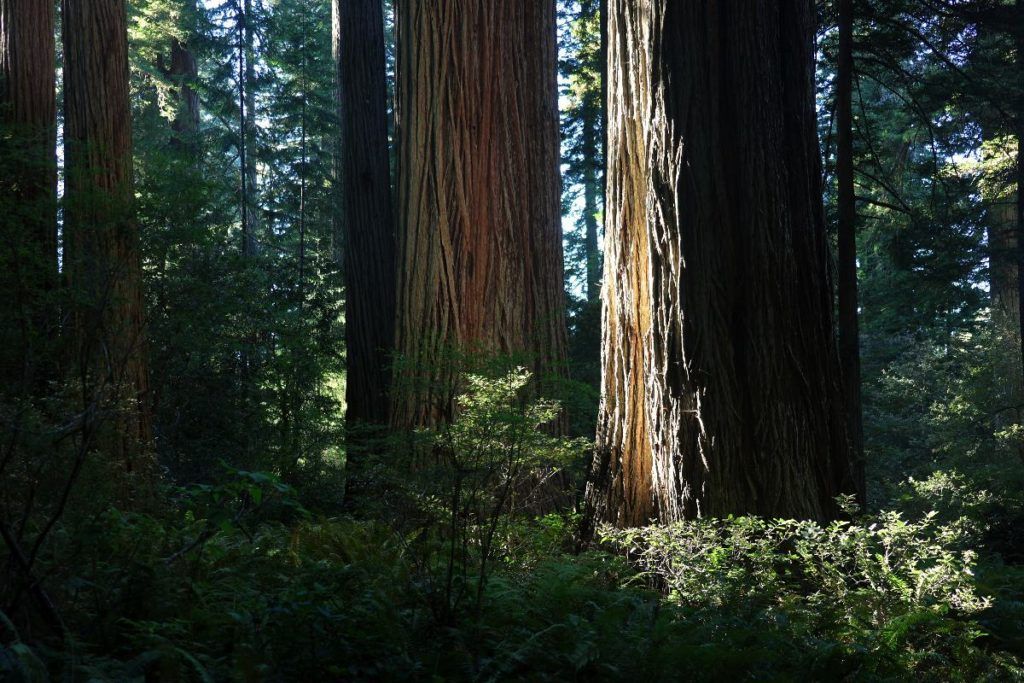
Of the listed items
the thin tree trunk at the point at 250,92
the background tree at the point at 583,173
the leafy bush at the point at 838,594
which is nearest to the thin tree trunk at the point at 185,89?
the thin tree trunk at the point at 250,92

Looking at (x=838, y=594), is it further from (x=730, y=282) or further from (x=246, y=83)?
(x=246, y=83)

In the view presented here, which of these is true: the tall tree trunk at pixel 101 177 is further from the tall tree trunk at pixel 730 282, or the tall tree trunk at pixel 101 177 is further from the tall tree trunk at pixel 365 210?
the tall tree trunk at pixel 730 282

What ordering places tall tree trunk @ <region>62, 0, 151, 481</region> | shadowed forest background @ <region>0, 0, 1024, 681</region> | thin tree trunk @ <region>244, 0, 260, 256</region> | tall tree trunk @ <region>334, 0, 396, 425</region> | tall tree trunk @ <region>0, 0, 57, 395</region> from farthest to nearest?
thin tree trunk @ <region>244, 0, 260, 256</region> < tall tree trunk @ <region>334, 0, 396, 425</region> < tall tree trunk @ <region>62, 0, 151, 481</region> < tall tree trunk @ <region>0, 0, 57, 395</region> < shadowed forest background @ <region>0, 0, 1024, 681</region>

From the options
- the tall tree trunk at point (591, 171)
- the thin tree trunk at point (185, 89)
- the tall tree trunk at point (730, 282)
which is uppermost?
the thin tree trunk at point (185, 89)

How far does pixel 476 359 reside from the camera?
206 inches

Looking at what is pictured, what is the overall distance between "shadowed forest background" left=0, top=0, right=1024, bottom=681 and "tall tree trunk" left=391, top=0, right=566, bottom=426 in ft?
0.08

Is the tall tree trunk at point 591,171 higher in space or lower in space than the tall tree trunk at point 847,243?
higher

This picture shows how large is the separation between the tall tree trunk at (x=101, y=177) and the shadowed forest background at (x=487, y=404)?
0.11ft

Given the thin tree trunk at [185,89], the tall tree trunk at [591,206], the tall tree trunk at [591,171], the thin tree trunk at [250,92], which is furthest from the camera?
the thin tree trunk at [185,89]

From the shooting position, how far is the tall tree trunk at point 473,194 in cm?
736

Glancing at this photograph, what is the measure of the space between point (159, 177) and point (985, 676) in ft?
29.7

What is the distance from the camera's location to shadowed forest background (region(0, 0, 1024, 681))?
3348 mm

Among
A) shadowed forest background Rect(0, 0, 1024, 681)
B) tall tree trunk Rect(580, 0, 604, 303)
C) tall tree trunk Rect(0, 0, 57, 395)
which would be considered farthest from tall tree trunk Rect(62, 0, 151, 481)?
tall tree trunk Rect(580, 0, 604, 303)

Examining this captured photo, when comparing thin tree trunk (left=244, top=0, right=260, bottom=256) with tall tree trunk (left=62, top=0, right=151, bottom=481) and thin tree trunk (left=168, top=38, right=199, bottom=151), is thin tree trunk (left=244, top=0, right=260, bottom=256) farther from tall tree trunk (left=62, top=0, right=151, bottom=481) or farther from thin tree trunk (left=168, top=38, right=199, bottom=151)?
tall tree trunk (left=62, top=0, right=151, bottom=481)
